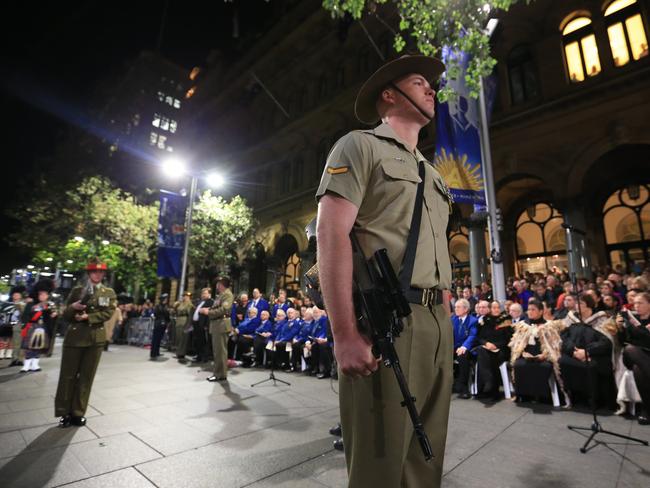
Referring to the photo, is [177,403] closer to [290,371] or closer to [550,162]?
[290,371]

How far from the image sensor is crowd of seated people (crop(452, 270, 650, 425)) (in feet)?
17.0

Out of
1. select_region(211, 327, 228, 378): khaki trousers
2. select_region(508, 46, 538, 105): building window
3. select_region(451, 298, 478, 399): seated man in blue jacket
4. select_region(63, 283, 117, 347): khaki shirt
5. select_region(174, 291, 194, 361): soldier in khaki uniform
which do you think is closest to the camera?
select_region(63, 283, 117, 347): khaki shirt

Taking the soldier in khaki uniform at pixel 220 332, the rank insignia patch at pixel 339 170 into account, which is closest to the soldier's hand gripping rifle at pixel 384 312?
the rank insignia patch at pixel 339 170

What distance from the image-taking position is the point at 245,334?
11.3 metres

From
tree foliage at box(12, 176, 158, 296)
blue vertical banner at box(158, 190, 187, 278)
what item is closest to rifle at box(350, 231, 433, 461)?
blue vertical banner at box(158, 190, 187, 278)

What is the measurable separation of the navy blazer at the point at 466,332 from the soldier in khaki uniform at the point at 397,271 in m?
6.00

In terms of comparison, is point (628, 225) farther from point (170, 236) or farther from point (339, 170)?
point (170, 236)

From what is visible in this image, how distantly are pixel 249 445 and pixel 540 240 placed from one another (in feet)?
49.5

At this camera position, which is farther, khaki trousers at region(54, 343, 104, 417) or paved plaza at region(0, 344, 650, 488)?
khaki trousers at region(54, 343, 104, 417)

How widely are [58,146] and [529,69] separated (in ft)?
104

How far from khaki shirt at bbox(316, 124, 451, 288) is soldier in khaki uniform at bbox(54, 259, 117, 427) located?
4.93 meters

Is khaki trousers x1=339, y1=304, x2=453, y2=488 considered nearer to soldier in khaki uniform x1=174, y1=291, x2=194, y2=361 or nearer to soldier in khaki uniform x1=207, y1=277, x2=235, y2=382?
soldier in khaki uniform x1=207, y1=277, x2=235, y2=382

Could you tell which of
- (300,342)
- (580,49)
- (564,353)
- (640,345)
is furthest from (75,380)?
(580,49)

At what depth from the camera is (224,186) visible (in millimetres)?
27438
